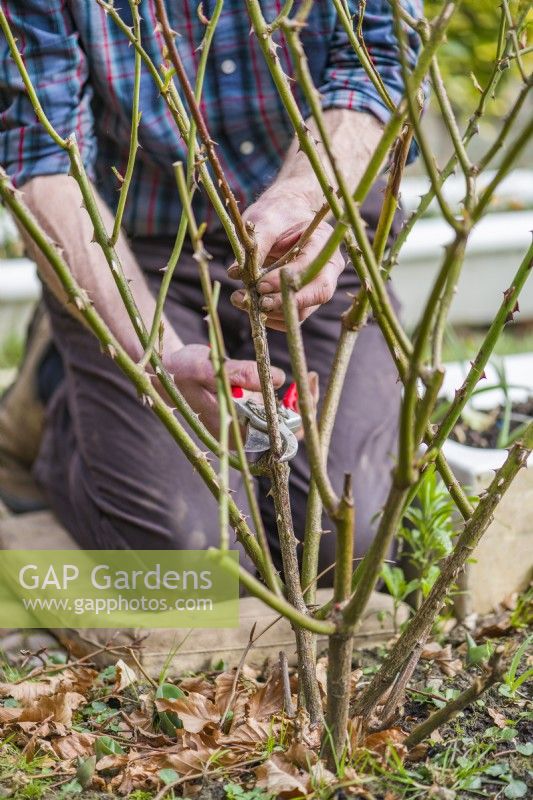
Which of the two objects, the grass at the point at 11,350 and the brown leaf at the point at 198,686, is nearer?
the brown leaf at the point at 198,686

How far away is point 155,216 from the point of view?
6.59ft

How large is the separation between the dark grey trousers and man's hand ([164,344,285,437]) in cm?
49

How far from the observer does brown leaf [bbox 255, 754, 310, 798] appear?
3.48 feet

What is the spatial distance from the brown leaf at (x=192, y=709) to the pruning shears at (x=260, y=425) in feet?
1.17

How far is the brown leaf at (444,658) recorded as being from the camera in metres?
1.42

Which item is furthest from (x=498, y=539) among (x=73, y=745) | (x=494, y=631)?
(x=73, y=745)

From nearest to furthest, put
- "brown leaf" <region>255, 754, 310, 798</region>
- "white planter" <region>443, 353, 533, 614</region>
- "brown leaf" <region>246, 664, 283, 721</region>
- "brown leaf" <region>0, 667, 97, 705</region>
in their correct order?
"brown leaf" <region>255, 754, 310, 798</region>, "brown leaf" <region>246, 664, 283, 721</region>, "brown leaf" <region>0, 667, 97, 705</region>, "white planter" <region>443, 353, 533, 614</region>

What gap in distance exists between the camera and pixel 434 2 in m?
2.94

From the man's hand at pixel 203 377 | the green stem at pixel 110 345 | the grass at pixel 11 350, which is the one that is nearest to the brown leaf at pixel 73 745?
the green stem at pixel 110 345

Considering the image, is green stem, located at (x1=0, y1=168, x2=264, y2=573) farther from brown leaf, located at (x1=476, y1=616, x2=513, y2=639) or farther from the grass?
the grass

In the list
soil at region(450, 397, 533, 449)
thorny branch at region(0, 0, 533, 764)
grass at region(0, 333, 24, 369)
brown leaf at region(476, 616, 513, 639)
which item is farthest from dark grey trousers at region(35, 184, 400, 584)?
grass at region(0, 333, 24, 369)

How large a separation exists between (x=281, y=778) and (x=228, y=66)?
4.61 feet

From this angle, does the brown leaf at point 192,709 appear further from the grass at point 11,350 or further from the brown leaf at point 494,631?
the grass at point 11,350

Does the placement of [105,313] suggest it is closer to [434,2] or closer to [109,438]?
[109,438]
